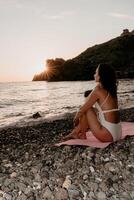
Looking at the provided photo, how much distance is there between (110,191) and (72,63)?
17231 centimetres

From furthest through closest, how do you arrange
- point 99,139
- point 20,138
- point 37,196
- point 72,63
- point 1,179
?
point 72,63, point 20,138, point 99,139, point 1,179, point 37,196

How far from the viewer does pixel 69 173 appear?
822 centimetres

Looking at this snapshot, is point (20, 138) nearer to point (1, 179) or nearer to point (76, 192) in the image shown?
point (1, 179)

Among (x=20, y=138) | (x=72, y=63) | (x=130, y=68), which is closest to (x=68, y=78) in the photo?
(x=72, y=63)

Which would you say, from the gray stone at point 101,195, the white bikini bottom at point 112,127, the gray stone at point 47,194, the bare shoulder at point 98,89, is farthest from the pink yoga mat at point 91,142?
the gray stone at point 47,194

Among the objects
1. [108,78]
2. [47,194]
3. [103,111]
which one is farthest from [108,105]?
[47,194]

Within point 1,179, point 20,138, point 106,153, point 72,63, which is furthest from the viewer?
point 72,63

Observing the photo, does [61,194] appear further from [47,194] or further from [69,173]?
[69,173]

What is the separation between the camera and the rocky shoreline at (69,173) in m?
7.29

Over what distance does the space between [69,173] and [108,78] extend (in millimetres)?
2951

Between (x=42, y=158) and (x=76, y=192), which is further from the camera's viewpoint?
(x=42, y=158)

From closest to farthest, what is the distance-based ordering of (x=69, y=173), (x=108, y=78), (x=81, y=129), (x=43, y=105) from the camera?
(x=69, y=173) → (x=108, y=78) → (x=81, y=129) → (x=43, y=105)

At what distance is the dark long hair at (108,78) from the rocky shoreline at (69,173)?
1.64 metres

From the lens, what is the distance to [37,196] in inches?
286
